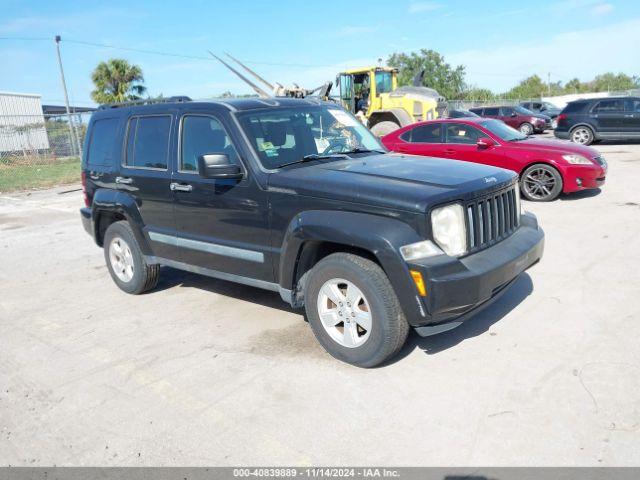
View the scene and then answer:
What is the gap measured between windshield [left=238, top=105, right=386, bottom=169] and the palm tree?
3264cm

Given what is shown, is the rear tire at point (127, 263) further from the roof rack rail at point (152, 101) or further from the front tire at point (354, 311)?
the front tire at point (354, 311)

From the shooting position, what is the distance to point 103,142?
19.5 ft

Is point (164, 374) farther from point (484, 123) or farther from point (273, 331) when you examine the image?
point (484, 123)

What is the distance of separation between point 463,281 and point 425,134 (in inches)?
300

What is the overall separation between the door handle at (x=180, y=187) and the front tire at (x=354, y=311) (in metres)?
1.56

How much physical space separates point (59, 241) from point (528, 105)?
91.9 feet

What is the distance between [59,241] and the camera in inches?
349

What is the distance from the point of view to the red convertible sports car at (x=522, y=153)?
915 cm

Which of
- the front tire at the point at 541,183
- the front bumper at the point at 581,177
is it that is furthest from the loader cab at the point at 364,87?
the front bumper at the point at 581,177

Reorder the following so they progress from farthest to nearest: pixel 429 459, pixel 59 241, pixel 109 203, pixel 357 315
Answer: pixel 59 241 → pixel 109 203 → pixel 357 315 → pixel 429 459

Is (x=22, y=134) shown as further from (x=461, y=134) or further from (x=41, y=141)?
(x=461, y=134)

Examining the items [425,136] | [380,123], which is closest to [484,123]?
[425,136]

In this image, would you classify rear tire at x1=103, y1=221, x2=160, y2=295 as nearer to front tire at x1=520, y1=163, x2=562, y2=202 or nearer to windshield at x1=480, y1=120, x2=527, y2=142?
front tire at x1=520, y1=163, x2=562, y2=202

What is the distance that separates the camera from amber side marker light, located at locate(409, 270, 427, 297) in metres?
3.39
